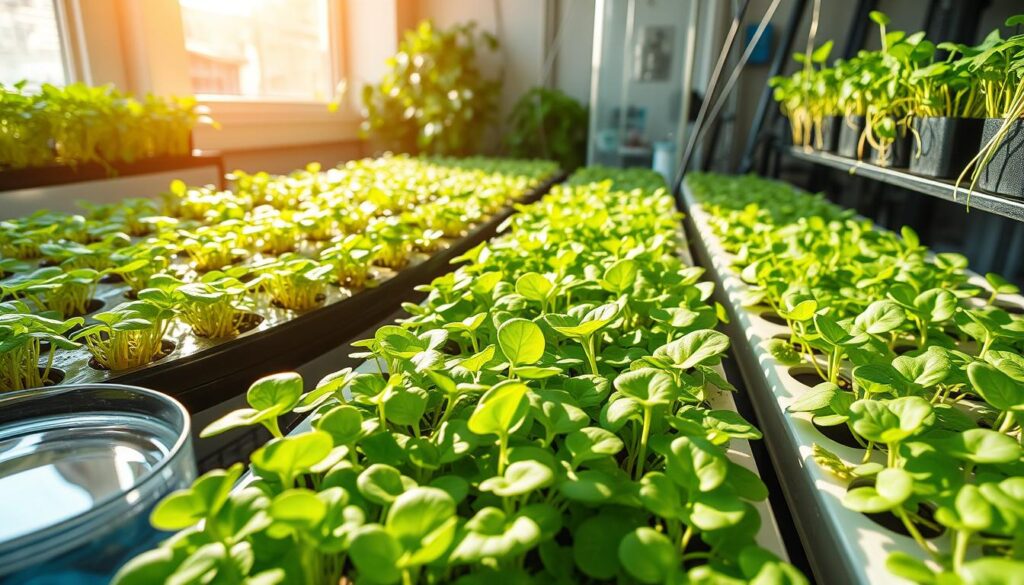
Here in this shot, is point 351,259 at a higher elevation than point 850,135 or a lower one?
lower

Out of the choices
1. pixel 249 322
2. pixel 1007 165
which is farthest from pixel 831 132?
pixel 249 322

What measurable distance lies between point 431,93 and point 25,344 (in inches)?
125

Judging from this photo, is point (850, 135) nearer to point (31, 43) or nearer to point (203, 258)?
point (203, 258)

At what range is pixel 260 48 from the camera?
113 inches

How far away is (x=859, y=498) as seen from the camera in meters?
0.35

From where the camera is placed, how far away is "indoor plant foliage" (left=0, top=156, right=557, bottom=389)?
0.61 meters

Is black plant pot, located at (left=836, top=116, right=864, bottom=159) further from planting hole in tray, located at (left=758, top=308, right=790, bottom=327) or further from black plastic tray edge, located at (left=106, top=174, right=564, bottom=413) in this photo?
black plastic tray edge, located at (left=106, top=174, right=564, bottom=413)

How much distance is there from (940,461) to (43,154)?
1.65 m

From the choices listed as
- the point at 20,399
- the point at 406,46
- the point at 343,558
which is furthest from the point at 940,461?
the point at 406,46

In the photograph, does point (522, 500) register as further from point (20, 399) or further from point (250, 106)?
point (250, 106)

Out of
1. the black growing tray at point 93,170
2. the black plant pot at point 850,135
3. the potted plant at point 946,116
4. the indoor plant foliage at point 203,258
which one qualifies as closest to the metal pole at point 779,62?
the black plant pot at point 850,135

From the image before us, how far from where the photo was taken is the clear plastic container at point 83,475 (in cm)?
28

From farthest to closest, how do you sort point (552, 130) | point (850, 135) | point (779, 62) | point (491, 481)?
point (552, 130), point (779, 62), point (850, 135), point (491, 481)

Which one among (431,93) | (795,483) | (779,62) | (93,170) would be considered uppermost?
(779,62)
